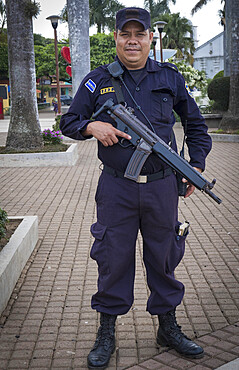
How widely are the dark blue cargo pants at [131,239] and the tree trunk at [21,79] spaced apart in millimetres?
9524

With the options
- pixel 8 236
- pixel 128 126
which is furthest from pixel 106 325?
pixel 8 236

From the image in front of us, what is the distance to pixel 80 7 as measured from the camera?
16609 millimetres

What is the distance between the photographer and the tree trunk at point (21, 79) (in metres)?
12.1

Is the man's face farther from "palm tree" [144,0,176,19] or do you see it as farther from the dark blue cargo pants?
"palm tree" [144,0,176,19]

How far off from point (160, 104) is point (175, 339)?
148cm

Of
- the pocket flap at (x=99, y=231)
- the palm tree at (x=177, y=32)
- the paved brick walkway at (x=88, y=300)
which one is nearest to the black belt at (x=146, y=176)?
the pocket flap at (x=99, y=231)

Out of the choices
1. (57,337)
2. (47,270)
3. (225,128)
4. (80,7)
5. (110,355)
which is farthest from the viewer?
(225,128)

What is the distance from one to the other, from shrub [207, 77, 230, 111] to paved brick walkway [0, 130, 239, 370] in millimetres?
15121

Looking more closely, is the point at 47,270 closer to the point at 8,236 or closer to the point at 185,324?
the point at 8,236

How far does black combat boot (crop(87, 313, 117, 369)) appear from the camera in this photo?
10.8 ft

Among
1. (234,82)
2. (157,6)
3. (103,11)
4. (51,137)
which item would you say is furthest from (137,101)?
(157,6)

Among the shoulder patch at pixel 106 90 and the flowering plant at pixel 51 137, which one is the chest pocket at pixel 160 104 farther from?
the flowering plant at pixel 51 137

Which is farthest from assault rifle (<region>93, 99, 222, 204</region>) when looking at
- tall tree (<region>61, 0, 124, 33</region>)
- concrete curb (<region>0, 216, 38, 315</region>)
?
tall tree (<region>61, 0, 124, 33</region>)

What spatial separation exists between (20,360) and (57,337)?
0.37 metres
